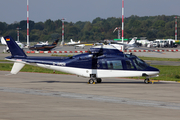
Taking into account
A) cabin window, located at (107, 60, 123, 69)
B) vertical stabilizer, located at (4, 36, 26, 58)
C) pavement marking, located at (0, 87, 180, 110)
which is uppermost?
vertical stabilizer, located at (4, 36, 26, 58)

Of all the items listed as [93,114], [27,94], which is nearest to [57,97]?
[27,94]


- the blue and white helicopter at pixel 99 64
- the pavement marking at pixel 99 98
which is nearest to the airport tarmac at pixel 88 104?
the pavement marking at pixel 99 98

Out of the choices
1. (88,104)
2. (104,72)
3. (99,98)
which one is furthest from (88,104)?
(104,72)

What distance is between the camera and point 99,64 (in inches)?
819

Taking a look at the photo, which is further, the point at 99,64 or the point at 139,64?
the point at 99,64

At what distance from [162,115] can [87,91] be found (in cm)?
699

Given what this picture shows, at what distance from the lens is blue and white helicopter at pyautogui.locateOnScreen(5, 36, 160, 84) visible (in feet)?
67.2

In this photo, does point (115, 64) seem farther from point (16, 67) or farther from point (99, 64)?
point (16, 67)

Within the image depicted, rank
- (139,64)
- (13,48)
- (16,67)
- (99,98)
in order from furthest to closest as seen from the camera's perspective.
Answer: (13,48)
(16,67)
(139,64)
(99,98)

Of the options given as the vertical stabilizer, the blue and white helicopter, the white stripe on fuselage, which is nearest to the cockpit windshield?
the blue and white helicopter

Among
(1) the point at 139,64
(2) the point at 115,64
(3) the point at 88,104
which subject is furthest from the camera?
(2) the point at 115,64

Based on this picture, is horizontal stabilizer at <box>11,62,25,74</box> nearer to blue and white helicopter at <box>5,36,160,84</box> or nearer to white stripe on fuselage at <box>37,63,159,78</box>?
blue and white helicopter at <box>5,36,160,84</box>

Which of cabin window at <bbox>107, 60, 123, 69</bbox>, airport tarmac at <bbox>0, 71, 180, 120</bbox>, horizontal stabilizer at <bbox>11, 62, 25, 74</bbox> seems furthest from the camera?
horizontal stabilizer at <bbox>11, 62, 25, 74</bbox>

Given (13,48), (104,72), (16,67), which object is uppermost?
(13,48)
